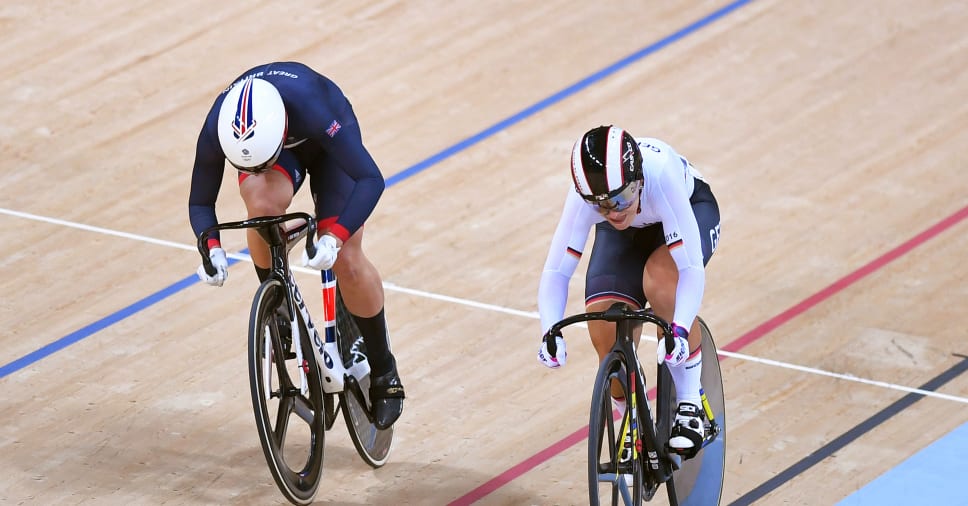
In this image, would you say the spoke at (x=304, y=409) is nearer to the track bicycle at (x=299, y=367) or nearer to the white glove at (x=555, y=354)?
the track bicycle at (x=299, y=367)

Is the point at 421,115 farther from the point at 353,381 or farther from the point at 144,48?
the point at 353,381

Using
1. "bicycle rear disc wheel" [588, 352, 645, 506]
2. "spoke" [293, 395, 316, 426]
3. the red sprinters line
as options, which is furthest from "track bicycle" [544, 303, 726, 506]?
"spoke" [293, 395, 316, 426]

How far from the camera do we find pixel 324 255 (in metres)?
4.04

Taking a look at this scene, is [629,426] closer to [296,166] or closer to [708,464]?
[708,464]

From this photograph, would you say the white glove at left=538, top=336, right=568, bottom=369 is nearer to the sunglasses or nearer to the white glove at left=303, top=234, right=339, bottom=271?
the sunglasses

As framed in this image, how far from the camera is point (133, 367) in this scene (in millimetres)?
5164

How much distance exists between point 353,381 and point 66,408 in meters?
0.99

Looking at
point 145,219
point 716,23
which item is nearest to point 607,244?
point 145,219

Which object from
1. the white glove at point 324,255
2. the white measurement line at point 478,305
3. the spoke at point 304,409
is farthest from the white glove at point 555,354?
the white measurement line at point 478,305

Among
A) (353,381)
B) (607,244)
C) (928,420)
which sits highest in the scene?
(607,244)

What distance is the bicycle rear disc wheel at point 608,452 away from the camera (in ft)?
11.8

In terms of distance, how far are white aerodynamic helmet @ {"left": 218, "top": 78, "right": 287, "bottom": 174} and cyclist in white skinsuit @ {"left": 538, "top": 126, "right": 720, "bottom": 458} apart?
748 mm

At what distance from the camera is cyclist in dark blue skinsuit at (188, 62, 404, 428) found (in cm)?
401

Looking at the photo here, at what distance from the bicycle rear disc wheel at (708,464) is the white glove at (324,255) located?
101cm
